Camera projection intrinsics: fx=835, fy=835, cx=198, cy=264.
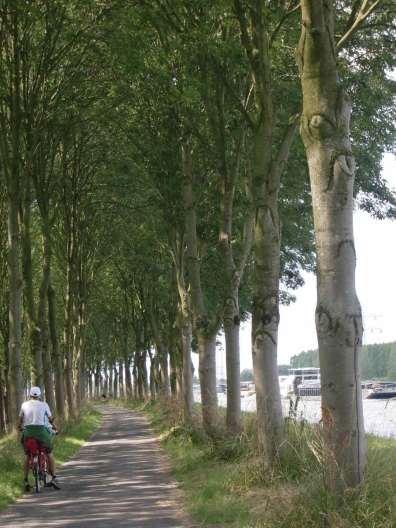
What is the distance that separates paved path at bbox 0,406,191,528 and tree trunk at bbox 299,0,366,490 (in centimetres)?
293

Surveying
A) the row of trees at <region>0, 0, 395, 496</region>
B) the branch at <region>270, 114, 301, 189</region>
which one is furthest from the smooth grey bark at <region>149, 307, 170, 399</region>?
the branch at <region>270, 114, 301, 189</region>

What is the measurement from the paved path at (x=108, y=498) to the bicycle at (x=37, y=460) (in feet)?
0.72

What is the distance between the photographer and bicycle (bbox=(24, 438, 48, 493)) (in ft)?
45.4

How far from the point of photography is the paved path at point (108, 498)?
10.3 metres

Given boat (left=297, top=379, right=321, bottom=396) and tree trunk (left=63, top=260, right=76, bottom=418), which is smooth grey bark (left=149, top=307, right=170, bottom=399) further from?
tree trunk (left=63, top=260, right=76, bottom=418)

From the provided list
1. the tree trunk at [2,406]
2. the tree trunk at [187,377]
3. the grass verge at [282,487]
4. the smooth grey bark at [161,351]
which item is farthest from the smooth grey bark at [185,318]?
the tree trunk at [2,406]

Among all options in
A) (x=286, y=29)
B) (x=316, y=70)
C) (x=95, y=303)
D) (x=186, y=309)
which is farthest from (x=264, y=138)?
(x=95, y=303)

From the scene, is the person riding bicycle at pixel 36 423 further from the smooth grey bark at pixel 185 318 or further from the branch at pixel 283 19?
the smooth grey bark at pixel 185 318

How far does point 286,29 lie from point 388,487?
9.38 m

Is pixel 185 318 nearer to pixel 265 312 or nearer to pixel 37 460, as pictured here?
pixel 37 460

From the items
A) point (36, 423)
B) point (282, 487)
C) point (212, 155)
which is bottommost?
point (282, 487)

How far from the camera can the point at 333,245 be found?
792 centimetres

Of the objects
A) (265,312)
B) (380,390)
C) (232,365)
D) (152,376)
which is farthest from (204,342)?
(380,390)

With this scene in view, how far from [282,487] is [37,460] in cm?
600
